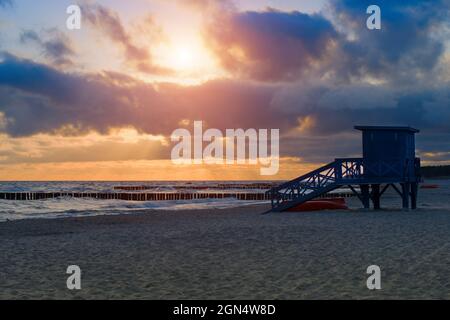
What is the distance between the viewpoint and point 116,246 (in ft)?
55.3

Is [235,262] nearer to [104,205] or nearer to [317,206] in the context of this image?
[317,206]

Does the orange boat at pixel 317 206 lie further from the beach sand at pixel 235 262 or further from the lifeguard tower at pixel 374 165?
the beach sand at pixel 235 262

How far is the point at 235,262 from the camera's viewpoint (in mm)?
12984

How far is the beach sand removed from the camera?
9.91 meters

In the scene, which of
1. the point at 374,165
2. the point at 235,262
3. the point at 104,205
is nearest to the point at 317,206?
the point at 374,165

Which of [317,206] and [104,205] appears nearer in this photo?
[317,206]

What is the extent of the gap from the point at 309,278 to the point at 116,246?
803cm

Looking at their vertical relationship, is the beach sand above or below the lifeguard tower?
below

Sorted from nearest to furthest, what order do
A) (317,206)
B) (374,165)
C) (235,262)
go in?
1. (235,262)
2. (374,165)
3. (317,206)

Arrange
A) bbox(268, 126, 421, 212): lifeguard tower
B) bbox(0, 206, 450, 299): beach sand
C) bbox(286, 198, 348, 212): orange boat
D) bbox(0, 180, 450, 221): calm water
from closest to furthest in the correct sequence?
bbox(0, 206, 450, 299): beach sand < bbox(268, 126, 421, 212): lifeguard tower < bbox(286, 198, 348, 212): orange boat < bbox(0, 180, 450, 221): calm water

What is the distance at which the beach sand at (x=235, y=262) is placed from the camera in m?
9.91

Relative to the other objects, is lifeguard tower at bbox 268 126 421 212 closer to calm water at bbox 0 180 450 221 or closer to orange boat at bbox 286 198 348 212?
orange boat at bbox 286 198 348 212

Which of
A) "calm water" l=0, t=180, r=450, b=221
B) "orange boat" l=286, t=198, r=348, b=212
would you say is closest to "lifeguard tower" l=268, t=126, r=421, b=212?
"orange boat" l=286, t=198, r=348, b=212
